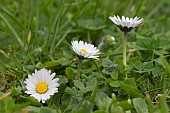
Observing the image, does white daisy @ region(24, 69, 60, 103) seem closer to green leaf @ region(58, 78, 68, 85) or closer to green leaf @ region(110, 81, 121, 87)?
green leaf @ region(58, 78, 68, 85)

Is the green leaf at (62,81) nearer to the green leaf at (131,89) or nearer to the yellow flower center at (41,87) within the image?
the yellow flower center at (41,87)

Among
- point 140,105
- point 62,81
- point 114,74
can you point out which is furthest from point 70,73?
point 140,105

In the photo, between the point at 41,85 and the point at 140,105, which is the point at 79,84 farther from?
the point at 140,105

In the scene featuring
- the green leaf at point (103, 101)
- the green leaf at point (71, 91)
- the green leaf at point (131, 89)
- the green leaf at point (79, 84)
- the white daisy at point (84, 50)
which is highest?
the white daisy at point (84, 50)

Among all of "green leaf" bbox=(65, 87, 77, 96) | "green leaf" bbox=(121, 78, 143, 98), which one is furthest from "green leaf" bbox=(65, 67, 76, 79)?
"green leaf" bbox=(121, 78, 143, 98)

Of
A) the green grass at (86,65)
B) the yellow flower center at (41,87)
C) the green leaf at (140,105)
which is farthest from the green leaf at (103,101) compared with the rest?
the yellow flower center at (41,87)

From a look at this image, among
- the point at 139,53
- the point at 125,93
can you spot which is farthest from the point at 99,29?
the point at 125,93

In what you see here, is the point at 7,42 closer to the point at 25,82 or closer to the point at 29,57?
the point at 29,57
